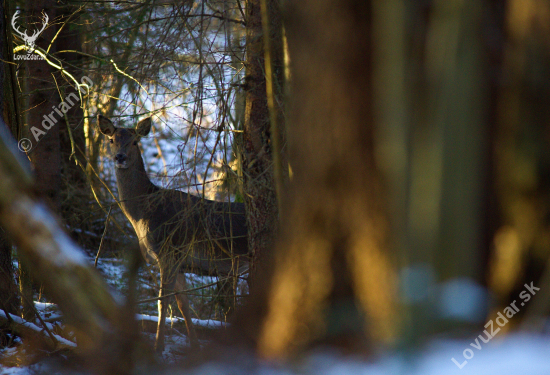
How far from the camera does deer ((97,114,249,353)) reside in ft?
17.6

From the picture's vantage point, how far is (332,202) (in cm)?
170

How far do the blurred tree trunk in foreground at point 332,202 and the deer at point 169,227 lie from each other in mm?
3225

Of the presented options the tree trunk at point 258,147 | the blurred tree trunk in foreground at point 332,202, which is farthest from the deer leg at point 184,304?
the blurred tree trunk in foreground at point 332,202

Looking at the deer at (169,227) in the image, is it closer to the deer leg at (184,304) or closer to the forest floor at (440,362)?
the deer leg at (184,304)

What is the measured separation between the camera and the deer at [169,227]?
5.36 m

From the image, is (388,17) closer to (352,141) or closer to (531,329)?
(352,141)

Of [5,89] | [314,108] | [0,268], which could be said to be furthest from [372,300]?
[5,89]

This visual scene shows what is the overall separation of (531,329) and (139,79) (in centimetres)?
421

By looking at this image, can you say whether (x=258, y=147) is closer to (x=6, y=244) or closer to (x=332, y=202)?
(x=6, y=244)

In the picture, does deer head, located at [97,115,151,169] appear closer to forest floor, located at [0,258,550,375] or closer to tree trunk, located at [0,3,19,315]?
tree trunk, located at [0,3,19,315]

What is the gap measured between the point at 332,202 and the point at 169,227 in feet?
14.6

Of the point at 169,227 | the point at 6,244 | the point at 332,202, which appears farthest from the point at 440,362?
the point at 169,227

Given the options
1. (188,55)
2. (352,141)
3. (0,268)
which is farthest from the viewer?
(188,55)

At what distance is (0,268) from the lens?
4027mm
